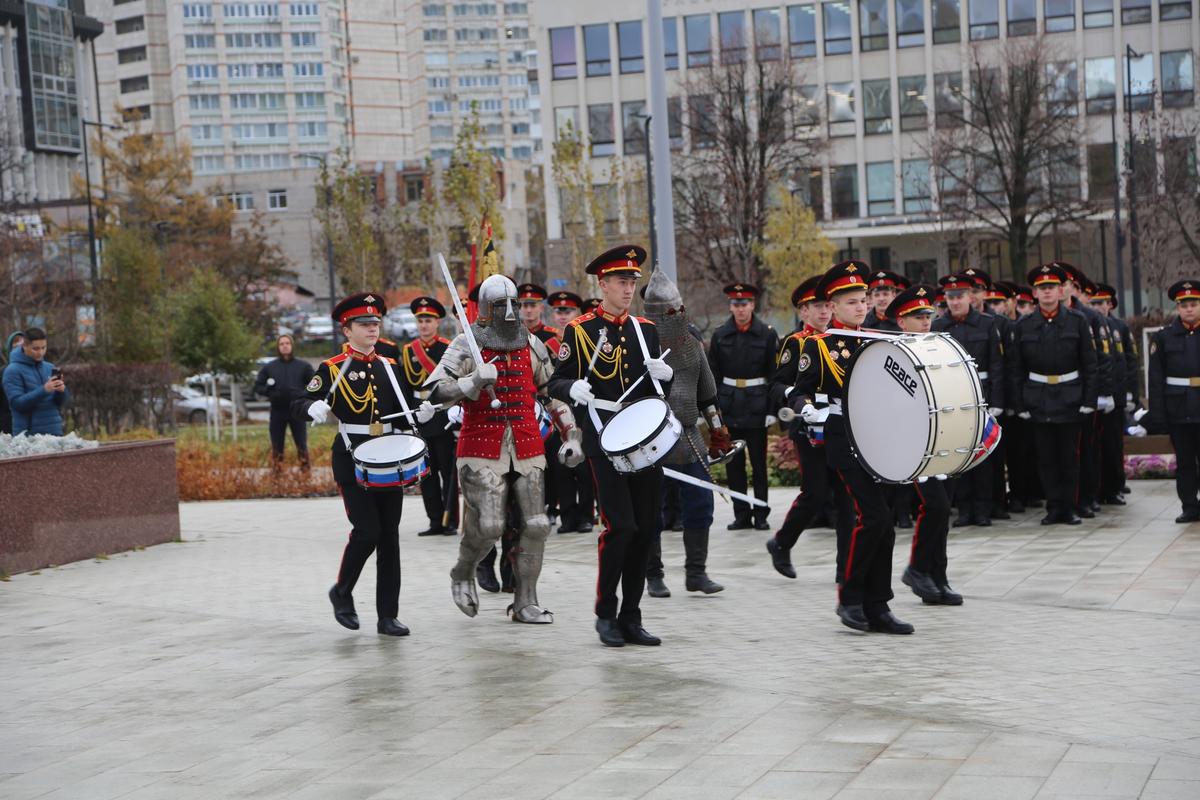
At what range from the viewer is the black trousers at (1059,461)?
1370 cm

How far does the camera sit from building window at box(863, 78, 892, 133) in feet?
207

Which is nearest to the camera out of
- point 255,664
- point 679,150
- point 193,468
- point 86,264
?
point 255,664

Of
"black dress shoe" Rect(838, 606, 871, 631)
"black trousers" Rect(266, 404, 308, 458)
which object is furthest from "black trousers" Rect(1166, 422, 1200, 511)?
"black trousers" Rect(266, 404, 308, 458)

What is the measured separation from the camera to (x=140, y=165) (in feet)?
243

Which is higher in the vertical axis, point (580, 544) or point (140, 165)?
point (140, 165)

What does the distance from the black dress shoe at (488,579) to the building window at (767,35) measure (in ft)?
130

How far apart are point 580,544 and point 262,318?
164ft

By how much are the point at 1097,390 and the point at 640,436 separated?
647 cm

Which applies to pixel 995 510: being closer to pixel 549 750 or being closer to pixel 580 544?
pixel 580 544

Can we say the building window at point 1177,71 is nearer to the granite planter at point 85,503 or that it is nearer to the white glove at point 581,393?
the granite planter at point 85,503

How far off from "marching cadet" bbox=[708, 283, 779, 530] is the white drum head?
5381 mm

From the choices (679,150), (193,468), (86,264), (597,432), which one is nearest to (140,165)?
(86,264)

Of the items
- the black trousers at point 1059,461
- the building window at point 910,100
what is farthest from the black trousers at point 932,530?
the building window at point 910,100

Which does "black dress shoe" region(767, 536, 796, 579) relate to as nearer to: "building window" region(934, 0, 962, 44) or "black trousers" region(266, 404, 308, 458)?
"black trousers" region(266, 404, 308, 458)
